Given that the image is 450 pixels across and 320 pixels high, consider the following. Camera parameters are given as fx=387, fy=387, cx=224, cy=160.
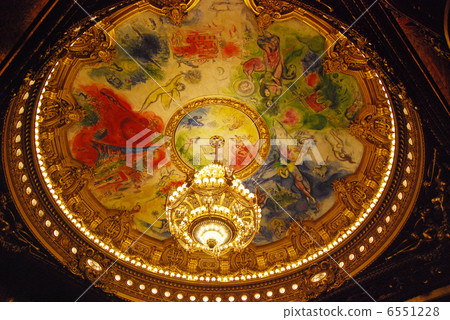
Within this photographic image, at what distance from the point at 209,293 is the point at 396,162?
7105 mm

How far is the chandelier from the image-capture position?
928 centimetres

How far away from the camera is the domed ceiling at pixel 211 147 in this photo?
34.7ft

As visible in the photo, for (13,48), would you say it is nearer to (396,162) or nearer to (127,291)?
(127,291)

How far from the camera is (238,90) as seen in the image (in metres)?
12.6

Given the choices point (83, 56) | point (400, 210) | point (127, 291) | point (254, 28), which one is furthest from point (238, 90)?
point (127, 291)

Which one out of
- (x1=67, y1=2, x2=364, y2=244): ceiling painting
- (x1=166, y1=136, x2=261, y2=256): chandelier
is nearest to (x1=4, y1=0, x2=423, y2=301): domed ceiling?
(x1=67, y1=2, x2=364, y2=244): ceiling painting

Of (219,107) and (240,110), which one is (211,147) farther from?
(240,110)

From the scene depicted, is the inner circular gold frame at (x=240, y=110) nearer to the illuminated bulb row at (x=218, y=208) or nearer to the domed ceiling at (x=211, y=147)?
the domed ceiling at (x=211, y=147)

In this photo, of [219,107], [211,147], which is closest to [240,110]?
[219,107]

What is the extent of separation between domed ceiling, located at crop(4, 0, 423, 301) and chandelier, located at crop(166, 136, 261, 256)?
3269 mm

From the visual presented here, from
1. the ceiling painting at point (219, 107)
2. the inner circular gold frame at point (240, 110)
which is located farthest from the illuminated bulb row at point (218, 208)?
the inner circular gold frame at point (240, 110)

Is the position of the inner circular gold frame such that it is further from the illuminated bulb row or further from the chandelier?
the chandelier

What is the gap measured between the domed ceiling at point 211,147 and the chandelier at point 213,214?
10.7ft

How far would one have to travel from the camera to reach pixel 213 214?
9.29 metres
